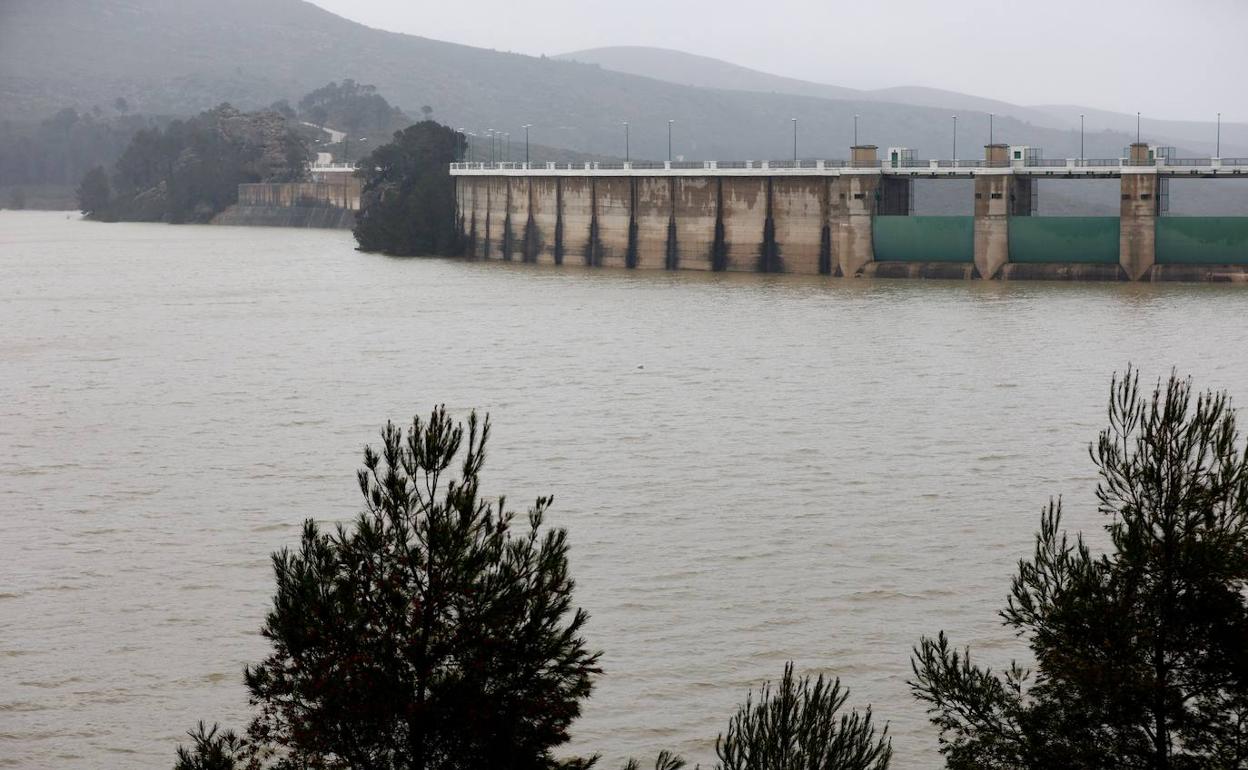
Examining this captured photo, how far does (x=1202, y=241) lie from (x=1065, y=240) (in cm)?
587

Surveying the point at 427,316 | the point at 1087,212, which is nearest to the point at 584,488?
the point at 427,316

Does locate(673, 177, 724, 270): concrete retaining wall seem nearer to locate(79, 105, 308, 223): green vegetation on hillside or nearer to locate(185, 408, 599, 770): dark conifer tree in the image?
locate(185, 408, 599, 770): dark conifer tree

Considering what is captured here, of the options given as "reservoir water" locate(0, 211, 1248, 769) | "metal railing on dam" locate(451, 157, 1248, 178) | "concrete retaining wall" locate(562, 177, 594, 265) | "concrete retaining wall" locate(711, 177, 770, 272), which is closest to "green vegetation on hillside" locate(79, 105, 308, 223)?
"concrete retaining wall" locate(562, 177, 594, 265)

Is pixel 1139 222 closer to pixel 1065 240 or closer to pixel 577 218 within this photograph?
pixel 1065 240

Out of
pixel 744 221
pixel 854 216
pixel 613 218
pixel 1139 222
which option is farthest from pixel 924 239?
pixel 613 218

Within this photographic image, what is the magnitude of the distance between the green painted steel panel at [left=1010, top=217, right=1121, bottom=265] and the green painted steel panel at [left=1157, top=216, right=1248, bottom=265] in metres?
2.15

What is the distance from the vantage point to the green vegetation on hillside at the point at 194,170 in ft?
537

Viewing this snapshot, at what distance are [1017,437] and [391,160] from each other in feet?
279

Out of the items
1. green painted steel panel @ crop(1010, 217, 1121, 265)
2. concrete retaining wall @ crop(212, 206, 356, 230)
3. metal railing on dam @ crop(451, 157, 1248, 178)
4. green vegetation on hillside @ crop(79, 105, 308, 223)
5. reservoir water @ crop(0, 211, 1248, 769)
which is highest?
green vegetation on hillside @ crop(79, 105, 308, 223)

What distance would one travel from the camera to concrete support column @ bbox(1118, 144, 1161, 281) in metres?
A: 67.2

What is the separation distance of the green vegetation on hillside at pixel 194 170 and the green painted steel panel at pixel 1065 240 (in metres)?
107

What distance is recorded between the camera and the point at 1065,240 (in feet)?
230

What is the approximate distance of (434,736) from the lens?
471 inches

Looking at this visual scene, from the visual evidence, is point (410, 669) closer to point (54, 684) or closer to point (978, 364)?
point (54, 684)
